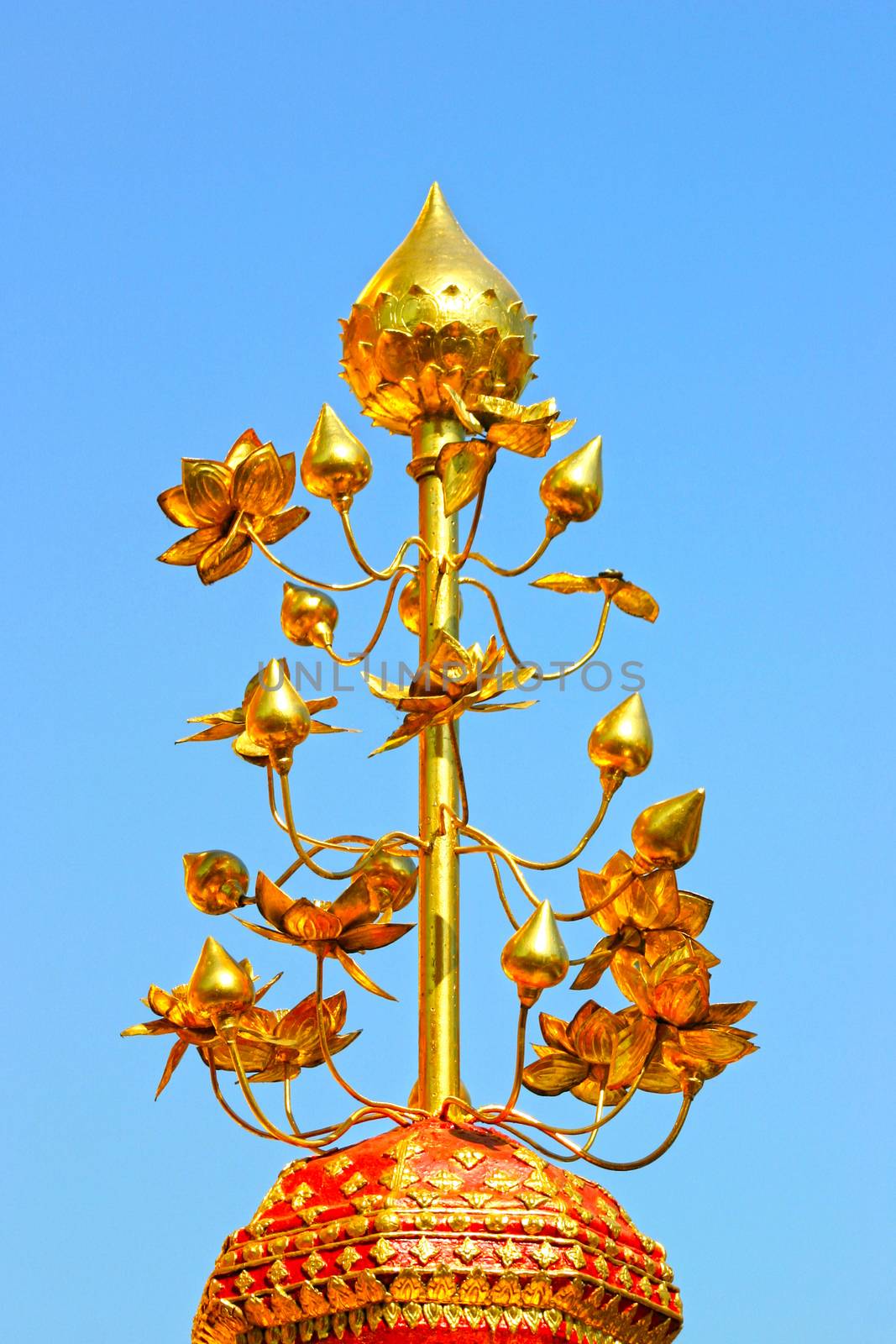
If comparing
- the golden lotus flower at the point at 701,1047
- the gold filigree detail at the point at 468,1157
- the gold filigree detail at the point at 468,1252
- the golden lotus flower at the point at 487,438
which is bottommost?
the gold filigree detail at the point at 468,1252

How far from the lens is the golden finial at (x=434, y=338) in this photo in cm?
542

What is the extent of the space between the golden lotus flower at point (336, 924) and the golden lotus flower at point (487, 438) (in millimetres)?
1053

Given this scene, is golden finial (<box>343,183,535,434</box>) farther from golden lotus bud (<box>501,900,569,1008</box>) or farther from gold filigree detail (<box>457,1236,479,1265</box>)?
gold filigree detail (<box>457,1236,479,1265</box>)

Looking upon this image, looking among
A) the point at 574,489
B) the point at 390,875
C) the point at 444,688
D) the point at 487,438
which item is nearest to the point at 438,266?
the point at 487,438

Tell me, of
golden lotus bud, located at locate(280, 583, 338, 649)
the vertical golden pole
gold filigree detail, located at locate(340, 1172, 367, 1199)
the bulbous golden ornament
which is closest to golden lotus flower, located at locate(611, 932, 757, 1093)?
the vertical golden pole

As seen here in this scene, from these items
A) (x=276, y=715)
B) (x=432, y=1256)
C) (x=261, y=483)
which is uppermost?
(x=261, y=483)

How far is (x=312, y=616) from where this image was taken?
535cm

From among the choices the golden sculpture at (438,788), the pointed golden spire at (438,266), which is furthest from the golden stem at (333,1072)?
the pointed golden spire at (438,266)

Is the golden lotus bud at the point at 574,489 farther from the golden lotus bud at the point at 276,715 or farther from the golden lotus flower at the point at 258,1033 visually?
the golden lotus flower at the point at 258,1033

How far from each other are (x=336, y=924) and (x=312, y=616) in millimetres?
901

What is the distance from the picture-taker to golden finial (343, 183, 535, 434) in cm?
542

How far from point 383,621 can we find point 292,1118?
1.21 m

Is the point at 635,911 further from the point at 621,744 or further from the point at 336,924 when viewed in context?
the point at 336,924

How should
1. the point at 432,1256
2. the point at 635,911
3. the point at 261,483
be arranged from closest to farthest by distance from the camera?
1. the point at 432,1256
2. the point at 635,911
3. the point at 261,483
